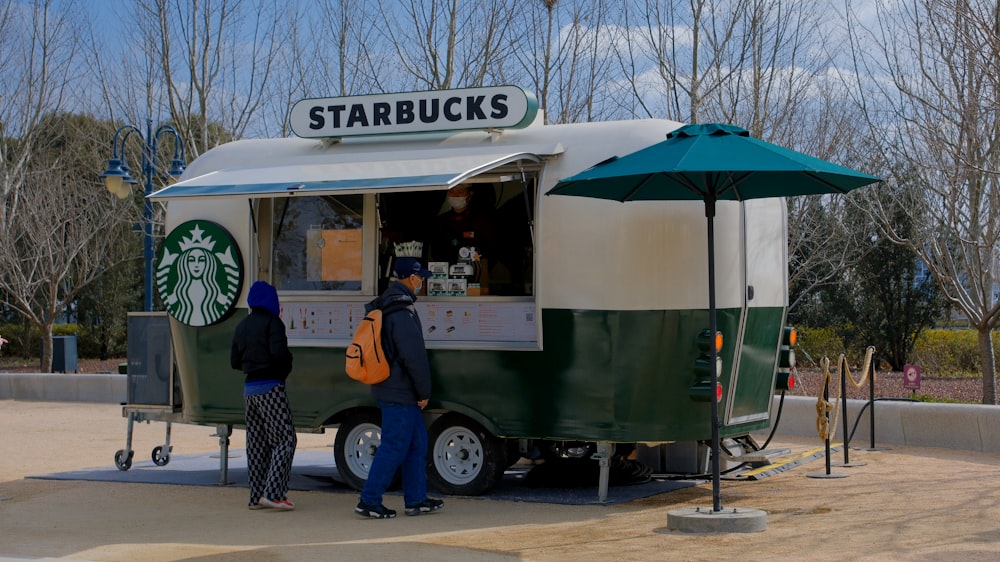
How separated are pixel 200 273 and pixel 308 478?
6.99 feet

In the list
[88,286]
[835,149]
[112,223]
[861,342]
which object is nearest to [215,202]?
[835,149]

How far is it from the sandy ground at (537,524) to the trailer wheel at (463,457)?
0.28m

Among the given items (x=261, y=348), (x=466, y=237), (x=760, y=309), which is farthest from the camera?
(x=466, y=237)

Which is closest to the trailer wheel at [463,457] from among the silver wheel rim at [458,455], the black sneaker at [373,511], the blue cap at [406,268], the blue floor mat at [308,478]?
the silver wheel rim at [458,455]

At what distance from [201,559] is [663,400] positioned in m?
3.61

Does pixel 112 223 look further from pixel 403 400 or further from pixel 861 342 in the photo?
pixel 403 400

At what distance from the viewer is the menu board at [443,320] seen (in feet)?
31.3

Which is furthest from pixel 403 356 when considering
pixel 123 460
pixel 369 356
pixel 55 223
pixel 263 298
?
pixel 55 223

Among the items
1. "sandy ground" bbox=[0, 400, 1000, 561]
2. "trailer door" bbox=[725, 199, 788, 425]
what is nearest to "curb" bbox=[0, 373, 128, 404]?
"sandy ground" bbox=[0, 400, 1000, 561]

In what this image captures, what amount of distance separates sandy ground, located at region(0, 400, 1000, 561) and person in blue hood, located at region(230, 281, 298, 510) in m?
0.25

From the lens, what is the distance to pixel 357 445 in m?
10.3

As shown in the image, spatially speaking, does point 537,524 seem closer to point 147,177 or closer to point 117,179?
point 117,179

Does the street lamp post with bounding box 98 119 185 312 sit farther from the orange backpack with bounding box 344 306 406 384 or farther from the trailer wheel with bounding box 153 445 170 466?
the orange backpack with bounding box 344 306 406 384

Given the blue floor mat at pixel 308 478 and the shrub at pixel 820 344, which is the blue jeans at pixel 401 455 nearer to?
the blue floor mat at pixel 308 478
